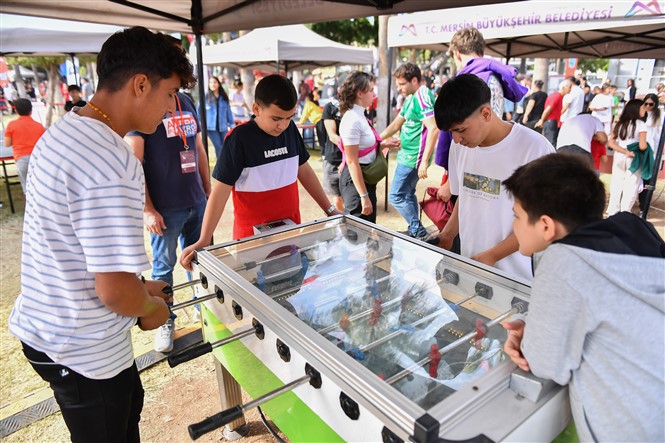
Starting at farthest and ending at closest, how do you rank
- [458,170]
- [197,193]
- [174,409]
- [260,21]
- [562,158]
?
1. [260,21]
2. [197,193]
3. [174,409]
4. [458,170]
5. [562,158]

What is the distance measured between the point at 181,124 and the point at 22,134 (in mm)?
3968

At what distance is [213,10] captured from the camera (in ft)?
10.6

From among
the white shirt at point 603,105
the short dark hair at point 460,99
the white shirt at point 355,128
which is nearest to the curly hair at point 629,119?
the white shirt at point 355,128

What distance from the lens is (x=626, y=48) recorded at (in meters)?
7.04

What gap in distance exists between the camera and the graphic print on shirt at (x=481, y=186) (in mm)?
1851

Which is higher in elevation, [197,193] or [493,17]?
[493,17]

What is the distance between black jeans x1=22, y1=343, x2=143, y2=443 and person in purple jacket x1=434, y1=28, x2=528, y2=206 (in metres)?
1.98

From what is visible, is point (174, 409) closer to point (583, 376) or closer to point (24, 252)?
point (24, 252)

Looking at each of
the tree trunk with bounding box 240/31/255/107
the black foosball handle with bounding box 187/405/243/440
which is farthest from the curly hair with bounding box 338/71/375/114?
the tree trunk with bounding box 240/31/255/107

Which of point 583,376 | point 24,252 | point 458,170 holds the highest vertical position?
point 458,170

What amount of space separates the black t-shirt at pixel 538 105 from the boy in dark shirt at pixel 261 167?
7258 mm

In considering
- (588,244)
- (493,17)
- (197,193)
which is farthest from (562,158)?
(493,17)

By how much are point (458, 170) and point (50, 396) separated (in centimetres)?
261

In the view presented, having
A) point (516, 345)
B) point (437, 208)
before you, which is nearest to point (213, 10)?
point (437, 208)
